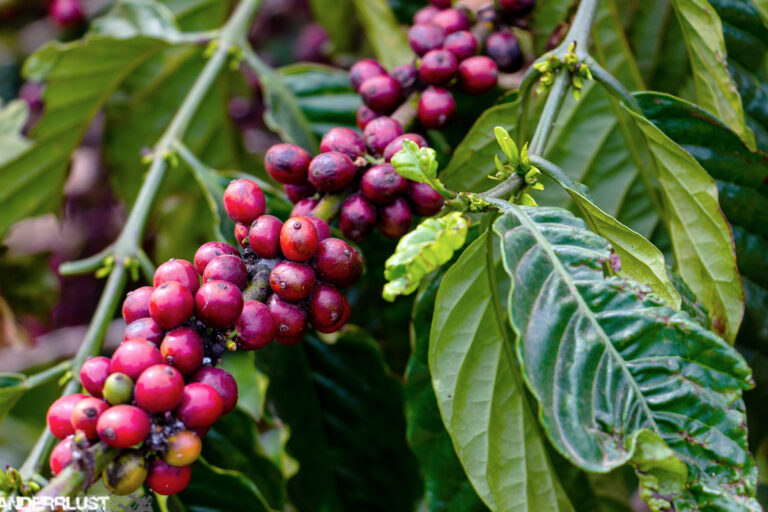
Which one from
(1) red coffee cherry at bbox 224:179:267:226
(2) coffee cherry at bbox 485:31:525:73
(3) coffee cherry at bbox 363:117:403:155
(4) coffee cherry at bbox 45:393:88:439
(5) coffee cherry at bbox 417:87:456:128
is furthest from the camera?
(2) coffee cherry at bbox 485:31:525:73

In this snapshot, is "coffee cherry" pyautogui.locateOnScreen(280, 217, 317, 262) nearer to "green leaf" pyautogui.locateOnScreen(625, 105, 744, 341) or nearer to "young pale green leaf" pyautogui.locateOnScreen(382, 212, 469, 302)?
"young pale green leaf" pyautogui.locateOnScreen(382, 212, 469, 302)

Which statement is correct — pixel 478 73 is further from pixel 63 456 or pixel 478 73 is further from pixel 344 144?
pixel 63 456

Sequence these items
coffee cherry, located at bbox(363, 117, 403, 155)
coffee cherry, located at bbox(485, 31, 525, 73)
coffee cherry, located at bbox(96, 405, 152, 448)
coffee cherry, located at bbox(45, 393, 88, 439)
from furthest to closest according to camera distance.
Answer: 1. coffee cherry, located at bbox(485, 31, 525, 73)
2. coffee cherry, located at bbox(363, 117, 403, 155)
3. coffee cherry, located at bbox(45, 393, 88, 439)
4. coffee cherry, located at bbox(96, 405, 152, 448)

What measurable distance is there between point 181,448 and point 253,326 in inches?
5.9

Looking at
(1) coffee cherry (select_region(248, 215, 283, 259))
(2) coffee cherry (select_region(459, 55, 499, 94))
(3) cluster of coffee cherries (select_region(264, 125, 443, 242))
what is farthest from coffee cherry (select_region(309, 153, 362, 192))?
(2) coffee cherry (select_region(459, 55, 499, 94))

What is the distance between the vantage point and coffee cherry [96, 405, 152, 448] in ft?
2.06

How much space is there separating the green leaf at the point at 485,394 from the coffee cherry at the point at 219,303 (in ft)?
0.86

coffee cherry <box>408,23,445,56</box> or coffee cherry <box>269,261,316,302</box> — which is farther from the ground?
coffee cherry <box>408,23,445,56</box>

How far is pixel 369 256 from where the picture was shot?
4.26ft

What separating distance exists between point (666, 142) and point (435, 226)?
16.2 inches

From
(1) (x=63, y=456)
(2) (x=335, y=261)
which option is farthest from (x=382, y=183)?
(1) (x=63, y=456)

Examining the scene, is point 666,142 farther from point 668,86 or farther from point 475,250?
point 668,86

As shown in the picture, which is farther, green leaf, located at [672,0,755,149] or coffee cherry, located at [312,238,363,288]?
green leaf, located at [672,0,755,149]

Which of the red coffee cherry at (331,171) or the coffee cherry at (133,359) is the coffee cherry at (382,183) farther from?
the coffee cherry at (133,359)
